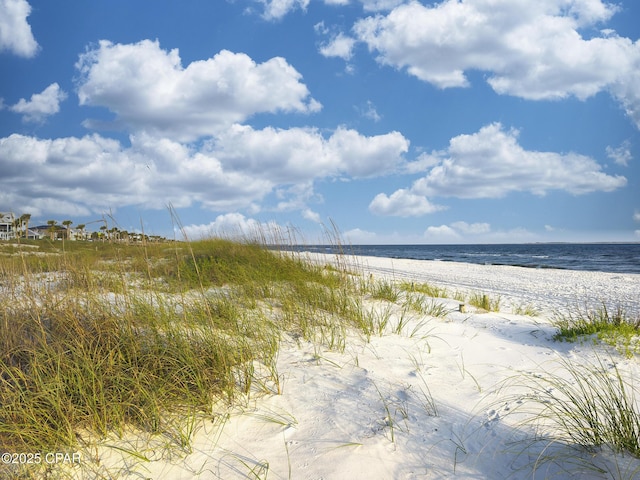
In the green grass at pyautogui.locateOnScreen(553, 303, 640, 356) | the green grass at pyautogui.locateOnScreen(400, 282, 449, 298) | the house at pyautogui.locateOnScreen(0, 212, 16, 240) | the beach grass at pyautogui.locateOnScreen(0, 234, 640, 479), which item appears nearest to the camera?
the beach grass at pyautogui.locateOnScreen(0, 234, 640, 479)

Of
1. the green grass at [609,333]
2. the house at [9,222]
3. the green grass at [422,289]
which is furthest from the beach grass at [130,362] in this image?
the green grass at [422,289]

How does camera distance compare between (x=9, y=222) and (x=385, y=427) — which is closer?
(x=385, y=427)

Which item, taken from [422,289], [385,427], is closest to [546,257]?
[422,289]

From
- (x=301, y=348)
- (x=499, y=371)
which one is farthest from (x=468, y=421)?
(x=301, y=348)

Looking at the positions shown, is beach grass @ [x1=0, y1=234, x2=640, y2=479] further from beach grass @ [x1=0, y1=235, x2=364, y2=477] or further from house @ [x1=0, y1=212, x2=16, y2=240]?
house @ [x1=0, y1=212, x2=16, y2=240]

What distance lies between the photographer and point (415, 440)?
246 cm

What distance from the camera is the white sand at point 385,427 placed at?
2.23 meters

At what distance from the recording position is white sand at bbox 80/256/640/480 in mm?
2229

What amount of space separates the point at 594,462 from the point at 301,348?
2368 mm

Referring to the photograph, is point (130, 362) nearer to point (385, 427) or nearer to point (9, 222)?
point (385, 427)

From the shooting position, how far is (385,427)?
2586 mm

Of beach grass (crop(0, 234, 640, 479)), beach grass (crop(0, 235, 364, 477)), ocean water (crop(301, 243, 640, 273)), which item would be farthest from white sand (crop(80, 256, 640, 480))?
ocean water (crop(301, 243, 640, 273))

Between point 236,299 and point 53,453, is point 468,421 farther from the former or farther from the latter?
point 236,299

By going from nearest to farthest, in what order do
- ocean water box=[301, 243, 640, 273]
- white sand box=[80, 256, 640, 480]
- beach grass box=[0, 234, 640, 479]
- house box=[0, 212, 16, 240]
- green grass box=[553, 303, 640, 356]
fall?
1. white sand box=[80, 256, 640, 480]
2. beach grass box=[0, 234, 640, 479]
3. house box=[0, 212, 16, 240]
4. green grass box=[553, 303, 640, 356]
5. ocean water box=[301, 243, 640, 273]
